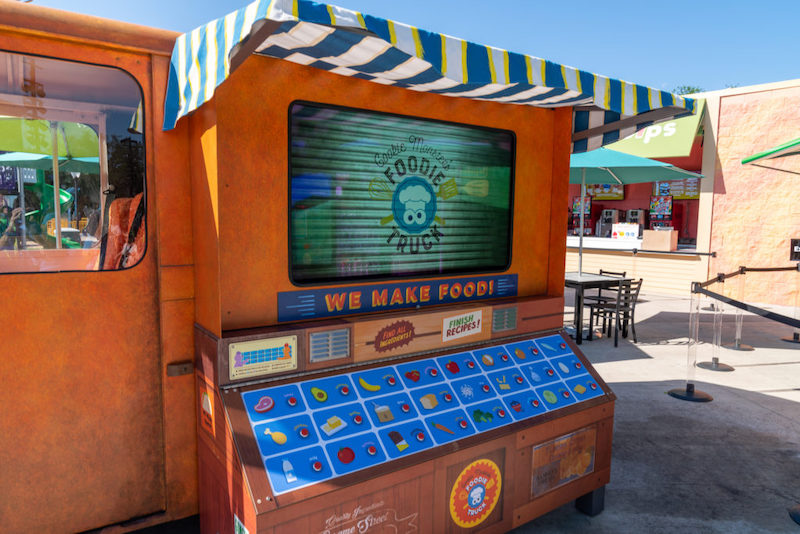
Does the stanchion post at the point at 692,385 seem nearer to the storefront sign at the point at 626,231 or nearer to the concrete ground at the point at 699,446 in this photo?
the concrete ground at the point at 699,446

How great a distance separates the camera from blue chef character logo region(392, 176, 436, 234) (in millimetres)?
2740

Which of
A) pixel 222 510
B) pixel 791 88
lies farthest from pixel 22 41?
pixel 791 88

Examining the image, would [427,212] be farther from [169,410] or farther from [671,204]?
[671,204]

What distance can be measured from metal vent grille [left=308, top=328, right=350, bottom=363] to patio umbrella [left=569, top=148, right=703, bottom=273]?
4816 millimetres

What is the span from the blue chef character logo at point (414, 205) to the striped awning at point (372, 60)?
0.50 meters

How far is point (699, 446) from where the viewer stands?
3.91 m

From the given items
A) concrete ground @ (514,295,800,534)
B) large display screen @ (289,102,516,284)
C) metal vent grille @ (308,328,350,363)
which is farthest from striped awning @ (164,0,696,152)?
concrete ground @ (514,295,800,534)

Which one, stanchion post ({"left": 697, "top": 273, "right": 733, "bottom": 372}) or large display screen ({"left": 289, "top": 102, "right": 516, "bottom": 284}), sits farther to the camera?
stanchion post ({"left": 697, "top": 273, "right": 733, "bottom": 372})

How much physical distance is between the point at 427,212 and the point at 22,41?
196 cm

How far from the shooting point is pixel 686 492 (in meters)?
3.23

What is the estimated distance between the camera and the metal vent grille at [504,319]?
9.48 ft

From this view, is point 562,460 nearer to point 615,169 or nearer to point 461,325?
point 461,325

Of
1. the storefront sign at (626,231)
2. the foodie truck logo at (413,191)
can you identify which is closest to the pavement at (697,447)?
the foodie truck logo at (413,191)

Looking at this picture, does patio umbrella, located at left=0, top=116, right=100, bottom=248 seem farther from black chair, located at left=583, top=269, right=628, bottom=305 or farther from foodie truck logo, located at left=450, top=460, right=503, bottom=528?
black chair, located at left=583, top=269, right=628, bottom=305
